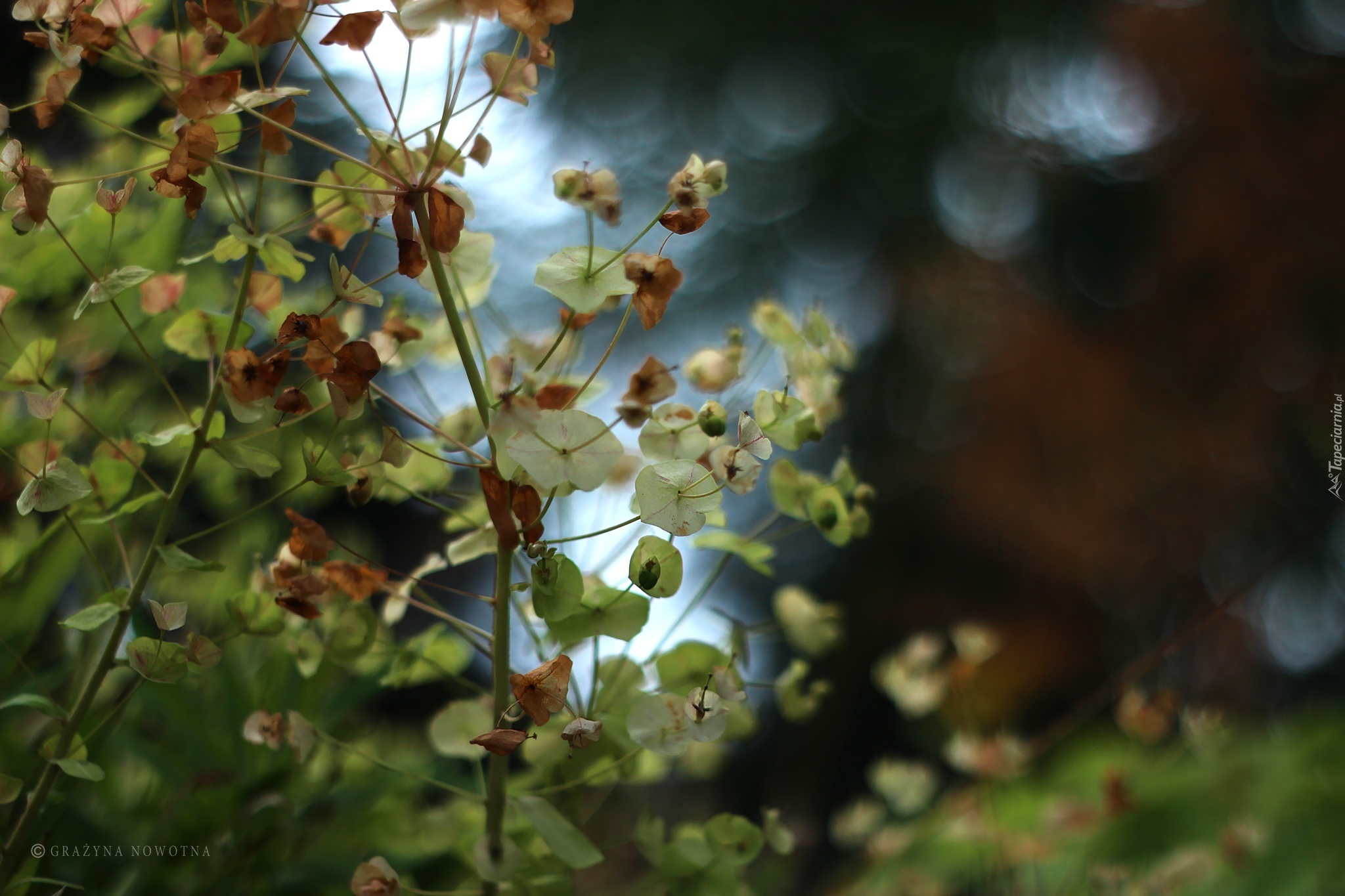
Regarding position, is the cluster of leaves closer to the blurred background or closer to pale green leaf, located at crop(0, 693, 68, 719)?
pale green leaf, located at crop(0, 693, 68, 719)

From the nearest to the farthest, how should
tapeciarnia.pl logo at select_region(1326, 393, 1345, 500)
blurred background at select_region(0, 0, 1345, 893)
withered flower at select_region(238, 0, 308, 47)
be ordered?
withered flower at select_region(238, 0, 308, 47)
tapeciarnia.pl logo at select_region(1326, 393, 1345, 500)
blurred background at select_region(0, 0, 1345, 893)

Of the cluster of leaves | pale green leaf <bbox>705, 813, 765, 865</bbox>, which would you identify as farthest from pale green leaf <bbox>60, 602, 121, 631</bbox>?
pale green leaf <bbox>705, 813, 765, 865</bbox>

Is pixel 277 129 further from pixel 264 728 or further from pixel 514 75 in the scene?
pixel 264 728

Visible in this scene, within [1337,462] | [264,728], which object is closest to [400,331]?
[264,728]

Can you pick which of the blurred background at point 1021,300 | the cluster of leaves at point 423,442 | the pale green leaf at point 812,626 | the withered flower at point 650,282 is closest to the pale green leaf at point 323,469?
the cluster of leaves at point 423,442

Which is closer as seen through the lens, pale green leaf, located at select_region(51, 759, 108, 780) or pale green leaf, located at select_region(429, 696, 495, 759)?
pale green leaf, located at select_region(51, 759, 108, 780)

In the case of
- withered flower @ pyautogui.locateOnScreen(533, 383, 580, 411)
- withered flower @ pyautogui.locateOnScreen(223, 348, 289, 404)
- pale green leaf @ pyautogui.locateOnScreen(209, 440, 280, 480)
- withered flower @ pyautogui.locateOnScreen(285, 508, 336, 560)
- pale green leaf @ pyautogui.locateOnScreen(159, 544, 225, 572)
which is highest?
withered flower @ pyautogui.locateOnScreen(533, 383, 580, 411)

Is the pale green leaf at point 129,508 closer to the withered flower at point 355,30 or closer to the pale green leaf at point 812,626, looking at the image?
the withered flower at point 355,30
